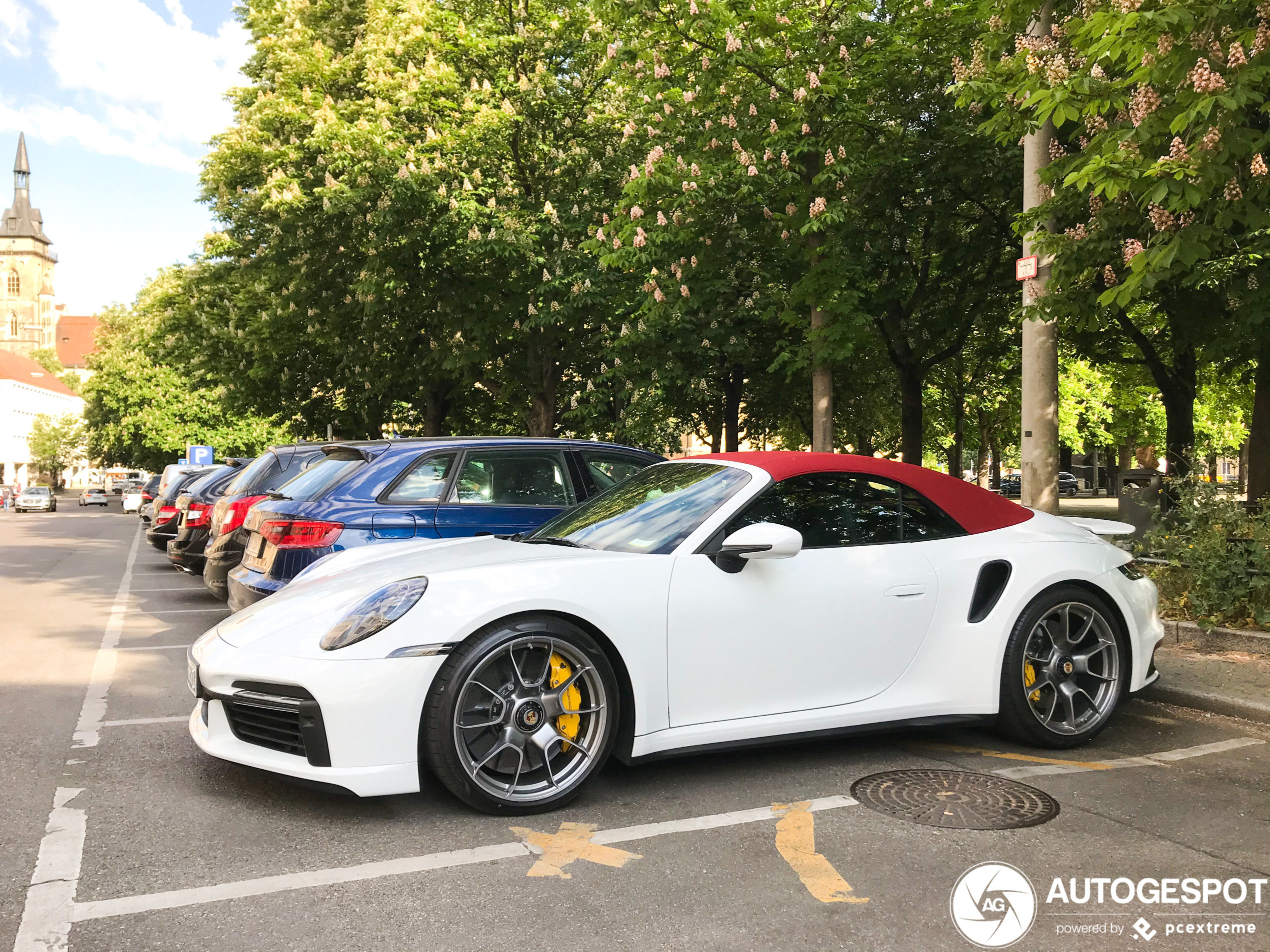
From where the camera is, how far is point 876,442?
38.5m

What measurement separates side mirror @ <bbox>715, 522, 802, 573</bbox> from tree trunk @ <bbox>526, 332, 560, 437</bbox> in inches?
706

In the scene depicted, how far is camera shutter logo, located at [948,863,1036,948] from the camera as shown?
3.24m

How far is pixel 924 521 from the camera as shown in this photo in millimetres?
5230

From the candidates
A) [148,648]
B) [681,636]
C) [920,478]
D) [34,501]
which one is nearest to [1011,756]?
[920,478]

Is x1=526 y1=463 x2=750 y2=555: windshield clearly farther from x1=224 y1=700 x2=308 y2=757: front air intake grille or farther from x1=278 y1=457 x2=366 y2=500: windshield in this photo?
x1=278 y1=457 x2=366 y2=500: windshield

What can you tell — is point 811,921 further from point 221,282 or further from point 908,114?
point 221,282

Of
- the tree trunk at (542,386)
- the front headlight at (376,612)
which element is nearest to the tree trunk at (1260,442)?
the tree trunk at (542,386)

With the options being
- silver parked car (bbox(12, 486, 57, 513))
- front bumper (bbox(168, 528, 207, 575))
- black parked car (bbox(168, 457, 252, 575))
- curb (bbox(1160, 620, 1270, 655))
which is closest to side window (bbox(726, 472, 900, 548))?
curb (bbox(1160, 620, 1270, 655))

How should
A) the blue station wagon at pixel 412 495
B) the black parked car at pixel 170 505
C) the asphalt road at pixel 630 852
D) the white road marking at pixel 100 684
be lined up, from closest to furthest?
the asphalt road at pixel 630 852 < the white road marking at pixel 100 684 < the blue station wagon at pixel 412 495 < the black parked car at pixel 170 505

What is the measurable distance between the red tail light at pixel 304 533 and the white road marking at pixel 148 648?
7.64ft

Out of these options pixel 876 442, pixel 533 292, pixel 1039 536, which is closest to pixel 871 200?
pixel 533 292

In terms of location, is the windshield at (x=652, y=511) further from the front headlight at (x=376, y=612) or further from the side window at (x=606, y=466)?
the side window at (x=606, y=466)

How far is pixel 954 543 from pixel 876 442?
3407cm

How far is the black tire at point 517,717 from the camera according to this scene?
4105mm
